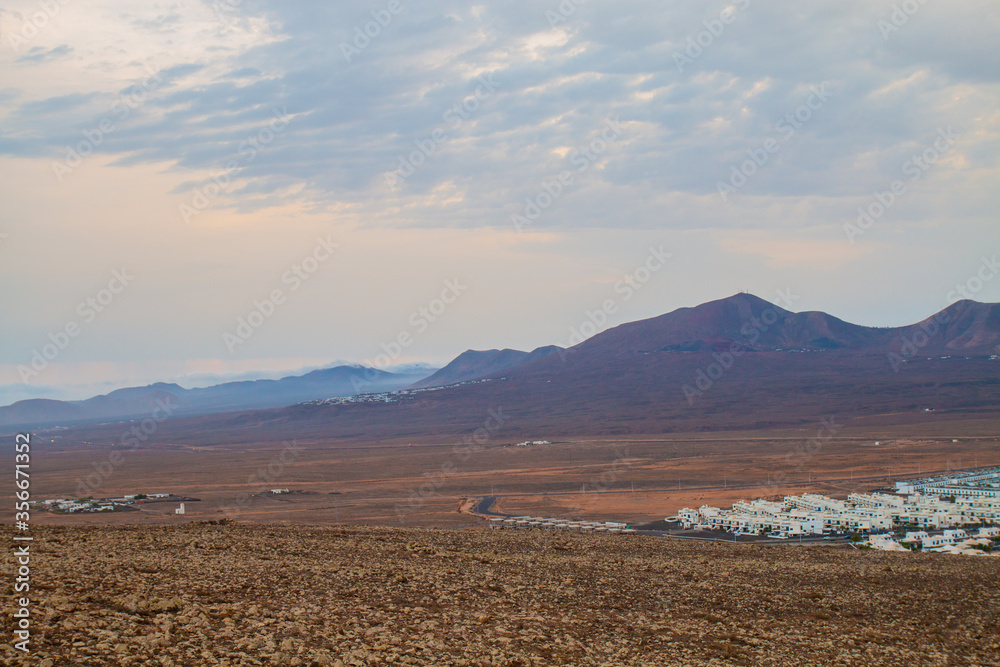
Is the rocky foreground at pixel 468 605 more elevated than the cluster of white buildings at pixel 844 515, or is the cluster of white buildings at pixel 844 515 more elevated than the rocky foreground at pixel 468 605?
the rocky foreground at pixel 468 605

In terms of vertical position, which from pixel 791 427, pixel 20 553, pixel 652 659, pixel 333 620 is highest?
pixel 20 553

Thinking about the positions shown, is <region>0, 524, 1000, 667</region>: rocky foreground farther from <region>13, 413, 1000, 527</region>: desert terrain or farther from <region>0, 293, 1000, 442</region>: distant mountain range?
<region>0, 293, 1000, 442</region>: distant mountain range

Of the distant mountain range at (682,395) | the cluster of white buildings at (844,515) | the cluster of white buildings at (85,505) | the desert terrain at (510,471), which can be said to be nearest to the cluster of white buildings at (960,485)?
the cluster of white buildings at (844,515)

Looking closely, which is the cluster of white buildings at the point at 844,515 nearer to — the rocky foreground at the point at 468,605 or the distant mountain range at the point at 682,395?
the rocky foreground at the point at 468,605

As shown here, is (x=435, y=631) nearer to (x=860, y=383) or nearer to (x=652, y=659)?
(x=652, y=659)

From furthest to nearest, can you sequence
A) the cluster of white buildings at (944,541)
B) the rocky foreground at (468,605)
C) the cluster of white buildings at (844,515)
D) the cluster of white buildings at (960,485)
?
the cluster of white buildings at (960,485) < the cluster of white buildings at (844,515) < the cluster of white buildings at (944,541) < the rocky foreground at (468,605)

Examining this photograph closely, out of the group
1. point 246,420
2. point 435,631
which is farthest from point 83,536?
point 246,420

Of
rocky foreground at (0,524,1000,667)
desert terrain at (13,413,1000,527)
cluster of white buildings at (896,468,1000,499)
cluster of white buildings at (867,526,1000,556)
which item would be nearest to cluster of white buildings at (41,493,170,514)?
desert terrain at (13,413,1000,527)
